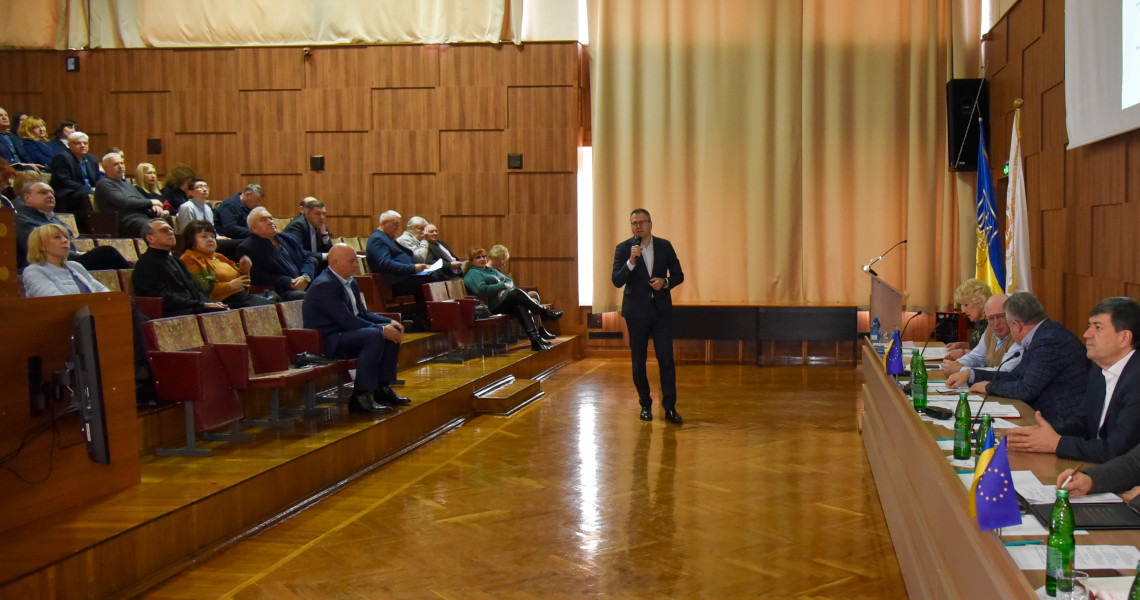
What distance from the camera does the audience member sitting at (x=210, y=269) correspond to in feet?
17.3

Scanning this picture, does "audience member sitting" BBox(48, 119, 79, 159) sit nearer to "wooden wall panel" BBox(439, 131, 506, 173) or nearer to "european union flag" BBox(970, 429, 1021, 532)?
"wooden wall panel" BBox(439, 131, 506, 173)

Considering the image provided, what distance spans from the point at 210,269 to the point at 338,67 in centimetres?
451

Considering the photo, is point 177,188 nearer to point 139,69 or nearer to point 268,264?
point 268,264

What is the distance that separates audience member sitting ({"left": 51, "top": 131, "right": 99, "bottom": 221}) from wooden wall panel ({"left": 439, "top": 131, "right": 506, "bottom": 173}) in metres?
3.37

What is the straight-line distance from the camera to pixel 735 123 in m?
9.21

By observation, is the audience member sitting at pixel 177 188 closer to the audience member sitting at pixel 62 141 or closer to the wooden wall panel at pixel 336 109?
the audience member sitting at pixel 62 141

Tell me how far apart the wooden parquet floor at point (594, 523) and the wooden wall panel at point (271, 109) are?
468 cm

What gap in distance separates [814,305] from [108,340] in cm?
669

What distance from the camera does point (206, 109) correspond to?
941cm

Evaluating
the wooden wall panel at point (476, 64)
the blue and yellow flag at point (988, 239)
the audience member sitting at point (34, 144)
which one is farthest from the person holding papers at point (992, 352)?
the audience member sitting at point (34, 144)

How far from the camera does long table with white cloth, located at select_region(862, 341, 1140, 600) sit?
1.83m

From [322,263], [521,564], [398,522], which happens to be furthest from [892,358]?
[322,263]

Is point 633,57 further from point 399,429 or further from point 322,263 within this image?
point 399,429

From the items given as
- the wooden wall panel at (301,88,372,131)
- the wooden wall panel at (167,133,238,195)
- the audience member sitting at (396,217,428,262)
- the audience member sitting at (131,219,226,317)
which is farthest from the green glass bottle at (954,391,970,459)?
the wooden wall panel at (167,133,238,195)
